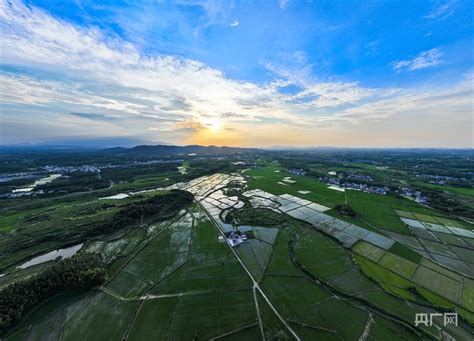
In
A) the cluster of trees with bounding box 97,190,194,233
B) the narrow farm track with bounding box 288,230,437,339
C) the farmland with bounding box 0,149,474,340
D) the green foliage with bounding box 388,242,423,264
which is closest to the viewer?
the narrow farm track with bounding box 288,230,437,339

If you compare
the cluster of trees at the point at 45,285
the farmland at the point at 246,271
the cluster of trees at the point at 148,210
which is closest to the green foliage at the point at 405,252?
the farmland at the point at 246,271

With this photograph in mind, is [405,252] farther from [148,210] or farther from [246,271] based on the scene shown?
[148,210]

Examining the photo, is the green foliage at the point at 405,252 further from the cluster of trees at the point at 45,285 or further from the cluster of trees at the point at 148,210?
the cluster of trees at the point at 148,210

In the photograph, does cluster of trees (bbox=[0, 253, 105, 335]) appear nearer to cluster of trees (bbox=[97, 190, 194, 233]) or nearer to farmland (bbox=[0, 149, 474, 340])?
farmland (bbox=[0, 149, 474, 340])

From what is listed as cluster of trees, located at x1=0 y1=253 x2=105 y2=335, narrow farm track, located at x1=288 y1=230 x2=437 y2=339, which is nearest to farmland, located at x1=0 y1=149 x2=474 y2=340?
narrow farm track, located at x1=288 y1=230 x2=437 y2=339

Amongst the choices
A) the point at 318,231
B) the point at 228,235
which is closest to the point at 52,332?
the point at 228,235

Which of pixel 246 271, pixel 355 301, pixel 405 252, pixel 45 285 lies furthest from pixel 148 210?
pixel 405 252

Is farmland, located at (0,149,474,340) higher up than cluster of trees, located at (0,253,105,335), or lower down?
lower down
